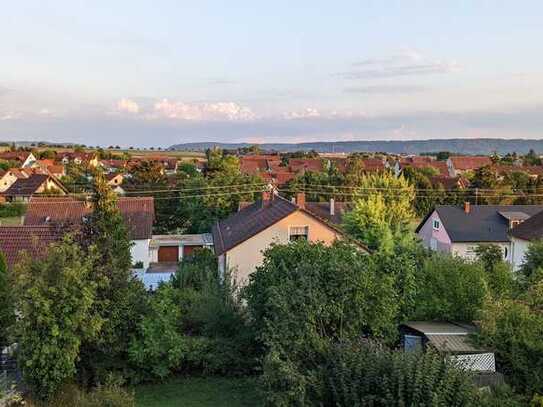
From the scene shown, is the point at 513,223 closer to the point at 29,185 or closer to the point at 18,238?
the point at 18,238

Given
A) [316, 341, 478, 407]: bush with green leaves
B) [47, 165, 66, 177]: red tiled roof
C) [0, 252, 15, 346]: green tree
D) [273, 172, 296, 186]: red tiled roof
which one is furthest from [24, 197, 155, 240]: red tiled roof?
[47, 165, 66, 177]: red tiled roof

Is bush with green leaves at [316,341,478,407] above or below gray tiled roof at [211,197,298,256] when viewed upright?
below

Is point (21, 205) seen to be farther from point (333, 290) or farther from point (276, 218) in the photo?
point (333, 290)

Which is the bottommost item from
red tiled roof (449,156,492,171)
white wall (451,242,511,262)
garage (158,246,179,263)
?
garage (158,246,179,263)

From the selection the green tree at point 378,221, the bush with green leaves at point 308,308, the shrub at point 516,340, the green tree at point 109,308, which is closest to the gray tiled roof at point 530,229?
the green tree at point 378,221

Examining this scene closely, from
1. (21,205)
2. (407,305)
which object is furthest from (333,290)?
(21,205)

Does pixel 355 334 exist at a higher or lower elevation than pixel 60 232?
lower

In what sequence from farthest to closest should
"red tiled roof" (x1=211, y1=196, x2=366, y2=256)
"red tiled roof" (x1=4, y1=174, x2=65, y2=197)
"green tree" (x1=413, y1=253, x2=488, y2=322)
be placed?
1. "red tiled roof" (x1=4, y1=174, x2=65, y2=197)
2. "red tiled roof" (x1=211, y1=196, x2=366, y2=256)
3. "green tree" (x1=413, y1=253, x2=488, y2=322)

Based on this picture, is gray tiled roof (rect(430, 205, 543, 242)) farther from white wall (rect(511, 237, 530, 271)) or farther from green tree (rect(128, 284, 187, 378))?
green tree (rect(128, 284, 187, 378))

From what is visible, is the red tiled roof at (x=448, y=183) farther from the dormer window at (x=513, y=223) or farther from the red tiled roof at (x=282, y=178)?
the dormer window at (x=513, y=223)
